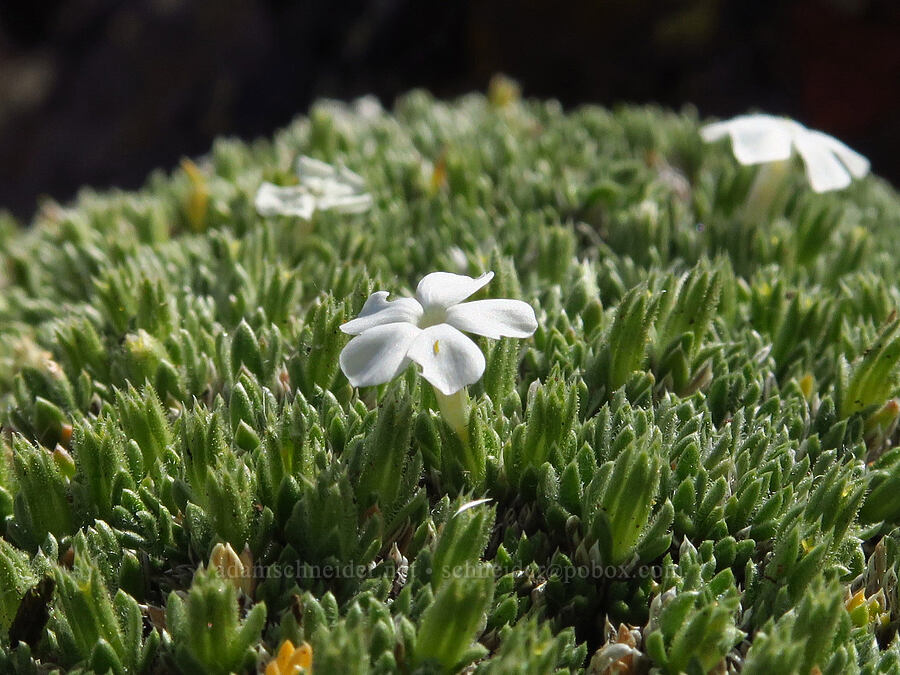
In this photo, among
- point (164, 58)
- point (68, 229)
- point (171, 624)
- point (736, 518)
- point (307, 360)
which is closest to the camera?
point (171, 624)

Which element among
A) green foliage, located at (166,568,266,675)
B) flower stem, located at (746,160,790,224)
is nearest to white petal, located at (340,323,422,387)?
green foliage, located at (166,568,266,675)

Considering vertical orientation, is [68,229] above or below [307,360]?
above

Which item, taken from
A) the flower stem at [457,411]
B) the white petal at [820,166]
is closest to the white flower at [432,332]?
the flower stem at [457,411]

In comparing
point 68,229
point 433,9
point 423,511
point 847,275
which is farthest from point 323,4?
point 423,511

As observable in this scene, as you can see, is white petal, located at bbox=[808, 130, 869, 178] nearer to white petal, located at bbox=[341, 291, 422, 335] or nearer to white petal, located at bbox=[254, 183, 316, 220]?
white petal, located at bbox=[254, 183, 316, 220]

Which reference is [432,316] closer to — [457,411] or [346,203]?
[457,411]

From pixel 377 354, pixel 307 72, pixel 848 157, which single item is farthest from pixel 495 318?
pixel 307 72

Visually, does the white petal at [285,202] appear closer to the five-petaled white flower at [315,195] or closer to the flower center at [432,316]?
the five-petaled white flower at [315,195]

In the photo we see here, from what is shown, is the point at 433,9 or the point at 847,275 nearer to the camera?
the point at 847,275

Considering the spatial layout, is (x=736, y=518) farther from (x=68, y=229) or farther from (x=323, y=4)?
(x=323, y=4)
